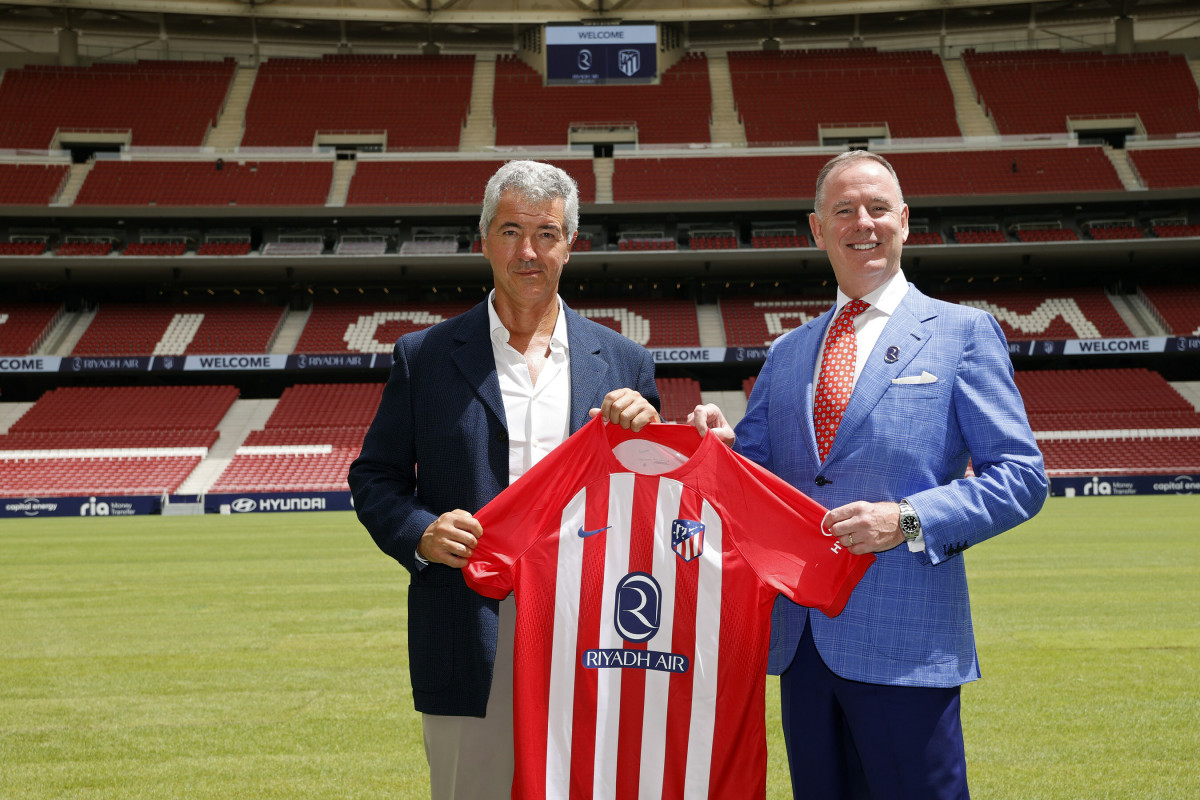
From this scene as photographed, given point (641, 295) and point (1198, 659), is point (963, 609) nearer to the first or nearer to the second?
point (1198, 659)

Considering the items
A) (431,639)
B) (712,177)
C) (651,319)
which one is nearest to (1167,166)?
(712,177)

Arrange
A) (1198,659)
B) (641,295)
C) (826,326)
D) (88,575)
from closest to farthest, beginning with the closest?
(826,326) → (1198,659) → (88,575) → (641,295)

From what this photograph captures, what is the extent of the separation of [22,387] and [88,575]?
1011 inches

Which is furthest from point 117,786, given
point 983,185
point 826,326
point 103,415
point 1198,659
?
point 983,185

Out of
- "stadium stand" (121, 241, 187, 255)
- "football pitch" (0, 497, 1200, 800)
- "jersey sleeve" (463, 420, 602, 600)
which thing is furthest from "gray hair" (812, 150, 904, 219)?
"stadium stand" (121, 241, 187, 255)

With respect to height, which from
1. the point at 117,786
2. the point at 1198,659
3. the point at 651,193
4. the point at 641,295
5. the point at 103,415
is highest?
the point at 651,193

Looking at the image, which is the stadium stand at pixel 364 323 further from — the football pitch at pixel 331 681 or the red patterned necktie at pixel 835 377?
the red patterned necktie at pixel 835 377

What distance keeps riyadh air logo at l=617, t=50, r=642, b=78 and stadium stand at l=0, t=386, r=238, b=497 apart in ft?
67.0

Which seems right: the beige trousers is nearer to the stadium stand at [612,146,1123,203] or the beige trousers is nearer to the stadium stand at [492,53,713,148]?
the stadium stand at [612,146,1123,203]

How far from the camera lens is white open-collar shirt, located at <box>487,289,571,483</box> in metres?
2.79

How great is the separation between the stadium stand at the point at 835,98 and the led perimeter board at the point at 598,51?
4603mm

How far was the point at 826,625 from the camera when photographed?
8.34ft

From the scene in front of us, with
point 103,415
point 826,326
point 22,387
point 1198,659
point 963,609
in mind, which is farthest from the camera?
point 22,387

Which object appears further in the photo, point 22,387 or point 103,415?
point 22,387
